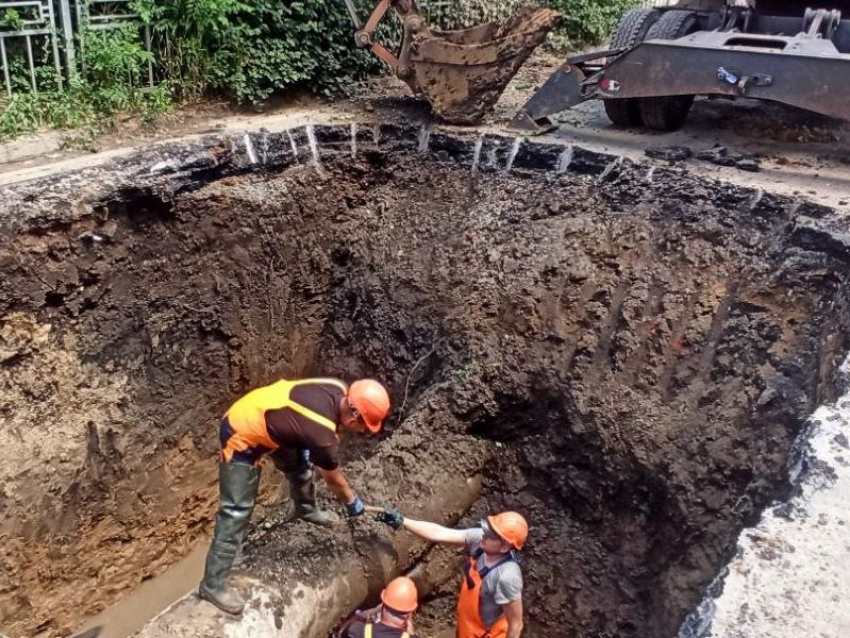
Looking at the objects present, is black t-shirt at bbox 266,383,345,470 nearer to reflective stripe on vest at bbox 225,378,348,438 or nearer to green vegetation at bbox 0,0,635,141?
reflective stripe on vest at bbox 225,378,348,438

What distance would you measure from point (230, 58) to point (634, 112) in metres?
3.98

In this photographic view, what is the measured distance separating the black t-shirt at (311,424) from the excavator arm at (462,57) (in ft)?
13.4

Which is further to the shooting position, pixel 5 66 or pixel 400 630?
pixel 5 66

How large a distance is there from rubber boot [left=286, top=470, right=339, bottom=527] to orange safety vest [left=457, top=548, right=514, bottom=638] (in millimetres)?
920

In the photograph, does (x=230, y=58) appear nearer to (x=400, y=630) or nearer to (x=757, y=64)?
(x=757, y=64)

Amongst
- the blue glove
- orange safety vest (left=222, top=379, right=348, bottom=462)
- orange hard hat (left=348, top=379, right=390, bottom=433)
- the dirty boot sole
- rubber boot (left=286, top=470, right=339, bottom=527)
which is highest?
orange hard hat (left=348, top=379, right=390, bottom=433)

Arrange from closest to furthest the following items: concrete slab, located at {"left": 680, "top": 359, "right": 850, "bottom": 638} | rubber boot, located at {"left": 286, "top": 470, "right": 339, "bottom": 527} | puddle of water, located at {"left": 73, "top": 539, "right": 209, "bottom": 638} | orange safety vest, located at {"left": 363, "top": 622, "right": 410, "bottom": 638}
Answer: concrete slab, located at {"left": 680, "top": 359, "right": 850, "bottom": 638}, orange safety vest, located at {"left": 363, "top": 622, "right": 410, "bottom": 638}, rubber boot, located at {"left": 286, "top": 470, "right": 339, "bottom": 527}, puddle of water, located at {"left": 73, "top": 539, "right": 209, "bottom": 638}

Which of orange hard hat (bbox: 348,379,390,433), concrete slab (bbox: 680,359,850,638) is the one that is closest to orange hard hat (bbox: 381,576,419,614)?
orange hard hat (bbox: 348,379,390,433)

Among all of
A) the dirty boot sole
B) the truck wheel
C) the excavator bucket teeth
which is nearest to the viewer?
the dirty boot sole

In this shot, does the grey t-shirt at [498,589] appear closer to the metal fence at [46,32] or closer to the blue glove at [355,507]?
the blue glove at [355,507]

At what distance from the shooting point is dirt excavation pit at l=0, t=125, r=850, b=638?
518 centimetres

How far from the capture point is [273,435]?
4.24 meters

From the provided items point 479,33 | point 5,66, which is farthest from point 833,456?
point 5,66

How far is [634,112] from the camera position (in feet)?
25.3
